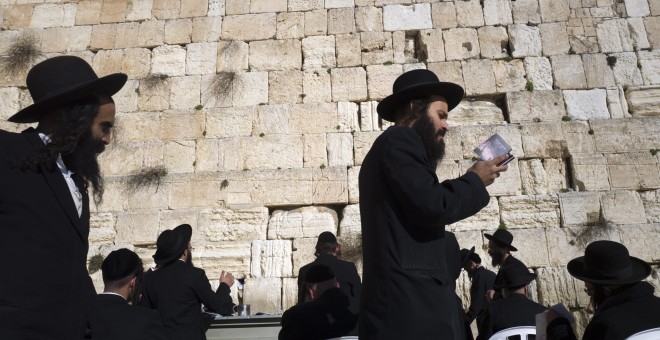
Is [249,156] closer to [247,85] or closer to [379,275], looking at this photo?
[247,85]

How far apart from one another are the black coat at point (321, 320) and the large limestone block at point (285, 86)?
5.83 m

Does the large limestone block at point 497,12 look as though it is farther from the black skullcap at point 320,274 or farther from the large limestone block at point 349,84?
the black skullcap at point 320,274

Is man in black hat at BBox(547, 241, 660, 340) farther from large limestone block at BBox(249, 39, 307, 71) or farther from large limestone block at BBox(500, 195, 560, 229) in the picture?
large limestone block at BBox(249, 39, 307, 71)

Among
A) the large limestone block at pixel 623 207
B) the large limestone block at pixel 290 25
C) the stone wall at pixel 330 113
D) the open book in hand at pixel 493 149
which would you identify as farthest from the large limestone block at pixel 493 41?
the open book in hand at pixel 493 149

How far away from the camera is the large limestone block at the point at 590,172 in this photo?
27.2ft

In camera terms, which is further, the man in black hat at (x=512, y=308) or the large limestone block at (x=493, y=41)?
the large limestone block at (x=493, y=41)

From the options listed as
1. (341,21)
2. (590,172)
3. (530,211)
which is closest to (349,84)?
(341,21)

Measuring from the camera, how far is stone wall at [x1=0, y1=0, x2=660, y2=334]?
8156 mm

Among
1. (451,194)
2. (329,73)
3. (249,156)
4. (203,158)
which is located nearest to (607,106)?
(329,73)

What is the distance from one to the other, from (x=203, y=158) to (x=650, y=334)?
7.04m

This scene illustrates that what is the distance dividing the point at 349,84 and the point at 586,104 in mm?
3693

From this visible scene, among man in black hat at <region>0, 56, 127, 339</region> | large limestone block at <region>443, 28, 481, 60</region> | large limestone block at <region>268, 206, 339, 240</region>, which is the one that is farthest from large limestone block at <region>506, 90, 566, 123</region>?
man in black hat at <region>0, 56, 127, 339</region>

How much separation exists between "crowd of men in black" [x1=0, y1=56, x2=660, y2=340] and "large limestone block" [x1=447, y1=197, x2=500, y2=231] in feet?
14.6

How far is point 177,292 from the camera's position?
5070 millimetres
